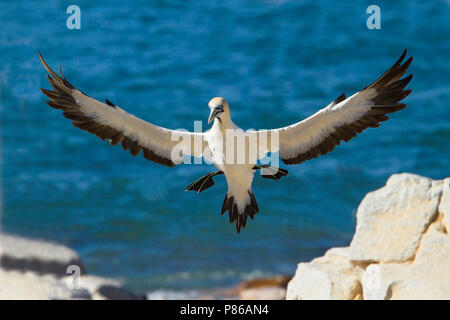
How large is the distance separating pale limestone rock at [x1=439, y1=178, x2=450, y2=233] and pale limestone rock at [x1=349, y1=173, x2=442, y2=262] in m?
0.06

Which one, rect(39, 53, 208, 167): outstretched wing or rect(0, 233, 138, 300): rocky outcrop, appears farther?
rect(0, 233, 138, 300): rocky outcrop

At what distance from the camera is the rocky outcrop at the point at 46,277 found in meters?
11.2

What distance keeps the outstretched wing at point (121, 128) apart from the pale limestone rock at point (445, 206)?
3.06 meters

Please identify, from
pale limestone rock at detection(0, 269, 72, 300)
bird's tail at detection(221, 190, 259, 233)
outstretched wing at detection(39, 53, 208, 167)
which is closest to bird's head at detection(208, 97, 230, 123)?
outstretched wing at detection(39, 53, 208, 167)

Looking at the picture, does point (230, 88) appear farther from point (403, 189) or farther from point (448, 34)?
point (403, 189)

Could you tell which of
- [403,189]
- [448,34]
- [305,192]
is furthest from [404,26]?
[403,189]

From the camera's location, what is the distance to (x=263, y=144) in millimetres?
7816

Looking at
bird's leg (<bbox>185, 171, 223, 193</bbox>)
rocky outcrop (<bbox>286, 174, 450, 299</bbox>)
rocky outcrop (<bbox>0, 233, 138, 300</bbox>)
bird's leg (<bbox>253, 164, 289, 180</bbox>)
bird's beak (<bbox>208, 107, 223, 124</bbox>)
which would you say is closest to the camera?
bird's beak (<bbox>208, 107, 223, 124</bbox>)

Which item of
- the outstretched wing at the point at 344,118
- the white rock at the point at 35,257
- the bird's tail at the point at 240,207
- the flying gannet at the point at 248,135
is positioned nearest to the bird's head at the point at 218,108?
the flying gannet at the point at 248,135

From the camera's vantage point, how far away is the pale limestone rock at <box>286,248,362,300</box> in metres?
9.29

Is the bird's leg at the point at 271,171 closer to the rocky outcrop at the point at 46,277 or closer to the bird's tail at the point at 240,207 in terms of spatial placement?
the bird's tail at the point at 240,207

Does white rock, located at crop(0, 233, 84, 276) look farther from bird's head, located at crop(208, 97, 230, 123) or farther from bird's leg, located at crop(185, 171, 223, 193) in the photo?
bird's head, located at crop(208, 97, 230, 123)

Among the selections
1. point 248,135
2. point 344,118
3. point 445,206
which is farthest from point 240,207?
point 445,206

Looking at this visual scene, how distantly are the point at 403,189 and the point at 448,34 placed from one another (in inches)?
604
